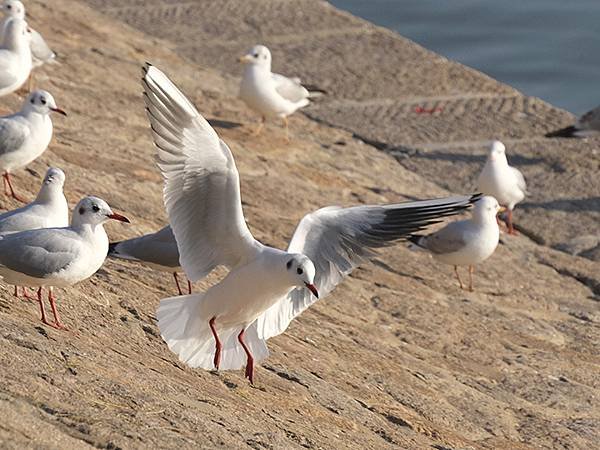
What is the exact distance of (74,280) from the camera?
6023 mm

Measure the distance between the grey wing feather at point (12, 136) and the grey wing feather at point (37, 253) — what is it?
200 cm

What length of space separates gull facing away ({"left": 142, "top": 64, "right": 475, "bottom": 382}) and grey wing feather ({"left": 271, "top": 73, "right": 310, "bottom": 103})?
5149 mm

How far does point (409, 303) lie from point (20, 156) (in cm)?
248

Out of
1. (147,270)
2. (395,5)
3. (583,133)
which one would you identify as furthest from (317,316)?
(395,5)

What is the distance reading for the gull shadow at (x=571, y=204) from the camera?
36.4 ft

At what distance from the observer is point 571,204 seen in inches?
439

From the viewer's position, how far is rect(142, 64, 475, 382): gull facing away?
19.3 ft

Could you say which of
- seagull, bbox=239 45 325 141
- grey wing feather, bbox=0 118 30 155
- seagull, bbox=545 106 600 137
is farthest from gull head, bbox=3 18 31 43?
seagull, bbox=545 106 600 137

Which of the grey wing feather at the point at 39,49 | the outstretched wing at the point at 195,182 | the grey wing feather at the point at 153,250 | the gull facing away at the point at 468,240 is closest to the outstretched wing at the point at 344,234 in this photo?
the outstretched wing at the point at 195,182

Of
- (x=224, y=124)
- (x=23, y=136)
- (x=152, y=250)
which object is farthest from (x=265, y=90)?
(x=152, y=250)

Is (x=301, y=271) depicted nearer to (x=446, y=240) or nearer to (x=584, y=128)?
(x=446, y=240)

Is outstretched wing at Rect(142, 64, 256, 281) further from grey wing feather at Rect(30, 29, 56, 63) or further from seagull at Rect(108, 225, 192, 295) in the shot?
grey wing feather at Rect(30, 29, 56, 63)

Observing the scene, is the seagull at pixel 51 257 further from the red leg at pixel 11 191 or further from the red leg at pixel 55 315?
the red leg at pixel 11 191

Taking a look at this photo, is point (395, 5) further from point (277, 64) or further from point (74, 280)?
point (74, 280)
